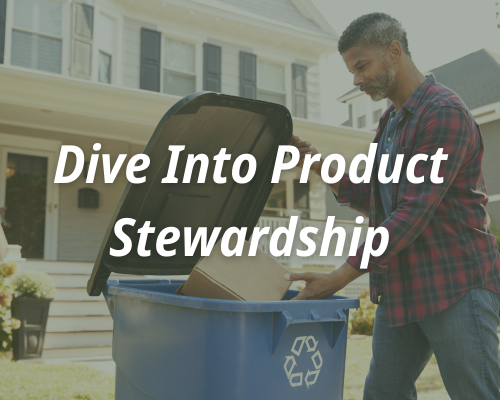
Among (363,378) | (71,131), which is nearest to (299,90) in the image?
(71,131)

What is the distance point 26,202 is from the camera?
8.76m

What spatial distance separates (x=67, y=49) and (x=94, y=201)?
115 inches

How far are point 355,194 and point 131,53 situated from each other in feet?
29.0

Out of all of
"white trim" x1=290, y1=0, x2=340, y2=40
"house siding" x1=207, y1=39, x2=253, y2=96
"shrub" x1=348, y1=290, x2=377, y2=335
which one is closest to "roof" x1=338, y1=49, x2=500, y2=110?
"white trim" x1=290, y1=0, x2=340, y2=40

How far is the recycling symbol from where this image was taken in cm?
168

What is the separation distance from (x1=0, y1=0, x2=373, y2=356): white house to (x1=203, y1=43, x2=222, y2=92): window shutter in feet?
0.07

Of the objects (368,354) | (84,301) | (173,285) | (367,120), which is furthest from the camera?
(367,120)

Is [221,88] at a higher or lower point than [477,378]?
higher

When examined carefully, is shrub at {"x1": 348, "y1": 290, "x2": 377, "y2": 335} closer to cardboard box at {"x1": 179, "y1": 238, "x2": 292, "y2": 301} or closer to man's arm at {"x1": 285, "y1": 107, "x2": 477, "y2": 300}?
cardboard box at {"x1": 179, "y1": 238, "x2": 292, "y2": 301}

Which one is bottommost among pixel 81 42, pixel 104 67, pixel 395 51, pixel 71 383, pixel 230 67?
pixel 71 383

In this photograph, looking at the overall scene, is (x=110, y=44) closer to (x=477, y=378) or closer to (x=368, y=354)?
(x=368, y=354)

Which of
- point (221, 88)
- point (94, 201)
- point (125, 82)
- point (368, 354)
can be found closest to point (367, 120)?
point (221, 88)

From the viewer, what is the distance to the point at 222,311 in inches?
63.0

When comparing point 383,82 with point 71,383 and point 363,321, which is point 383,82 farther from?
point 363,321
